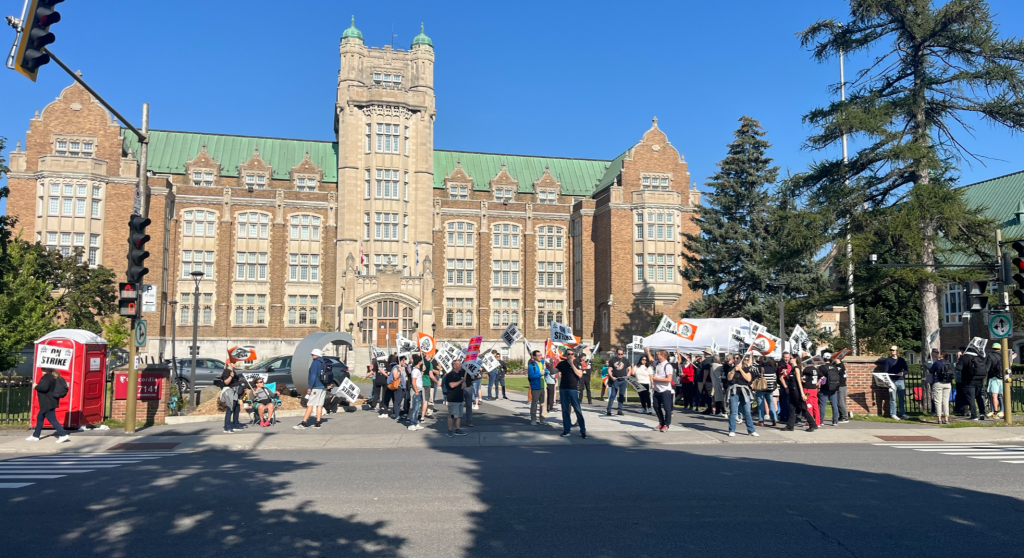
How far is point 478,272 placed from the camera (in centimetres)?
5578

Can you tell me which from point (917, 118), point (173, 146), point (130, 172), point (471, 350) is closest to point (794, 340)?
point (917, 118)

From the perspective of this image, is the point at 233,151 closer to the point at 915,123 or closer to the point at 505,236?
the point at 505,236

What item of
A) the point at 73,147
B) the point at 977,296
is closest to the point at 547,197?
the point at 73,147

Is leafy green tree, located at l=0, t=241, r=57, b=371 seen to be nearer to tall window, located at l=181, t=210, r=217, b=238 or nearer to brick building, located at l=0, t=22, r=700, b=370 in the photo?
brick building, located at l=0, t=22, r=700, b=370

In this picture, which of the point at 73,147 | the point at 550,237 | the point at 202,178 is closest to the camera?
the point at 73,147

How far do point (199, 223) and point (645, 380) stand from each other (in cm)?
4127

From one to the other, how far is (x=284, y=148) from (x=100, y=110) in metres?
13.5

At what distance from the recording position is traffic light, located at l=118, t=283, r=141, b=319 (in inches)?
607

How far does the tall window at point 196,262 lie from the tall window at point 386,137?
Answer: 14426 millimetres

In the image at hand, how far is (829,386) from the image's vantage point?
55.4 feet

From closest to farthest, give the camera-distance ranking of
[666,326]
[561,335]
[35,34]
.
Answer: [35,34]
[561,335]
[666,326]

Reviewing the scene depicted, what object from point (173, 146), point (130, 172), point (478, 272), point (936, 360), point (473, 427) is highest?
point (173, 146)

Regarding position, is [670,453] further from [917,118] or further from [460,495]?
[917,118]

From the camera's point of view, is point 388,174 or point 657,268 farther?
point 388,174
